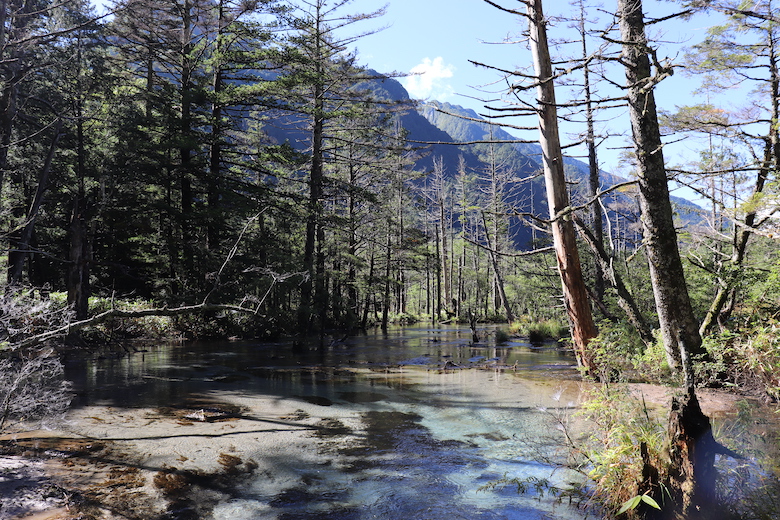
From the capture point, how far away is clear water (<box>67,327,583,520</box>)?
393cm

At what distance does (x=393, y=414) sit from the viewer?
7.05 meters

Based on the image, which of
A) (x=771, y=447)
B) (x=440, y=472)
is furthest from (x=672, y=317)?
(x=440, y=472)

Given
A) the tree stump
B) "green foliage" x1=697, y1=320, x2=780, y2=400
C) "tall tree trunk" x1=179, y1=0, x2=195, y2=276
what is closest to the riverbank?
"green foliage" x1=697, y1=320, x2=780, y2=400

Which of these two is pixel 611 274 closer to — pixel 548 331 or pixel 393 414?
pixel 393 414

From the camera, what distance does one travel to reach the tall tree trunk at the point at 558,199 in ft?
21.1

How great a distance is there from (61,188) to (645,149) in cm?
1982

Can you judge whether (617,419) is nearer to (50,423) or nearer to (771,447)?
(771,447)

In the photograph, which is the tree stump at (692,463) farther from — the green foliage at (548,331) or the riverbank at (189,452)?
the green foliage at (548,331)

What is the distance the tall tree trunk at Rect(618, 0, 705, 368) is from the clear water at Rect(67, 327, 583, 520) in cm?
168

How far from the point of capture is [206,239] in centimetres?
1808

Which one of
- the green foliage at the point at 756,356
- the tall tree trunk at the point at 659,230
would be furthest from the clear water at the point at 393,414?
the green foliage at the point at 756,356

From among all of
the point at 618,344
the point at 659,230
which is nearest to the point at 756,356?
the point at 618,344

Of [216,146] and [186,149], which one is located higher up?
[216,146]

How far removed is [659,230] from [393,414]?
15.5 feet
